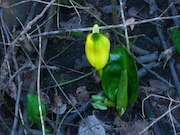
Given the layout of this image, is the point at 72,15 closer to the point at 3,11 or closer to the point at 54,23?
the point at 54,23

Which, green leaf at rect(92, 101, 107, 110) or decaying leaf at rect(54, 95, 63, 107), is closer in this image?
green leaf at rect(92, 101, 107, 110)

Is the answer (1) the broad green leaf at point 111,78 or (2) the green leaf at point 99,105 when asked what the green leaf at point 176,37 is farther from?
(2) the green leaf at point 99,105

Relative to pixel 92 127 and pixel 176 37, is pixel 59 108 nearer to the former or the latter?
pixel 92 127

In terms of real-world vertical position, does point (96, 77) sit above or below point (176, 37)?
below

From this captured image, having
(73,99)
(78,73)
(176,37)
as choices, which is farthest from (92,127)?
(176,37)

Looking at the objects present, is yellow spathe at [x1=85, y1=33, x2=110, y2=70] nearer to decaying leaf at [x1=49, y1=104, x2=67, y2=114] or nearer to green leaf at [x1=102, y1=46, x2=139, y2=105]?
green leaf at [x1=102, y1=46, x2=139, y2=105]

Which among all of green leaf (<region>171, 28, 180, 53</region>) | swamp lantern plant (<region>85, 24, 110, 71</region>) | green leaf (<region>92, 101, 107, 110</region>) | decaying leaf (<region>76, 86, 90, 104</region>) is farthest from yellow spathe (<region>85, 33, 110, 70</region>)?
green leaf (<region>171, 28, 180, 53</region>)

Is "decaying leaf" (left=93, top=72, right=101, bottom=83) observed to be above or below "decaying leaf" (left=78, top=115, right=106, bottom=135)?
above
